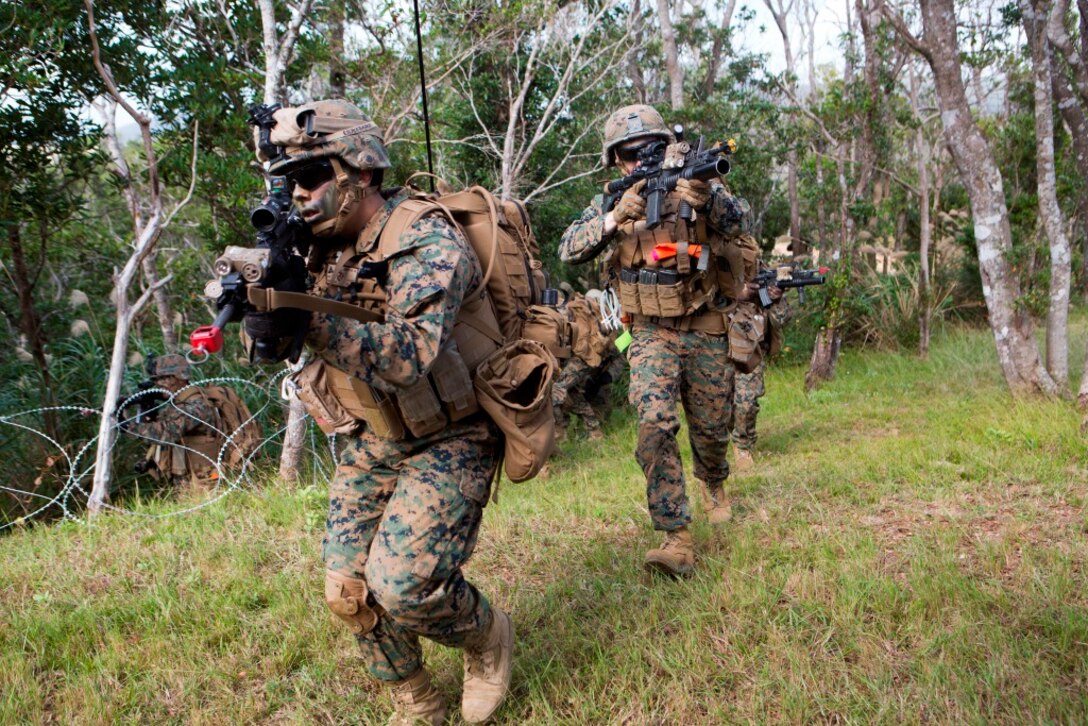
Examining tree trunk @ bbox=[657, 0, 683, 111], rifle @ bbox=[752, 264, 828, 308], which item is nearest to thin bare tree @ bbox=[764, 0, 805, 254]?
tree trunk @ bbox=[657, 0, 683, 111]

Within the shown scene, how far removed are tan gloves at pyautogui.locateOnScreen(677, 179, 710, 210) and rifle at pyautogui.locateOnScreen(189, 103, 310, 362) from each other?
2293 mm

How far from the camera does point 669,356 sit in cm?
455

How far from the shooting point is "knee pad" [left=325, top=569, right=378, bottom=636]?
283 centimetres

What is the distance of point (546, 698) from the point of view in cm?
316

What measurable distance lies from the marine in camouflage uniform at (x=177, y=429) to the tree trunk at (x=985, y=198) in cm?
651

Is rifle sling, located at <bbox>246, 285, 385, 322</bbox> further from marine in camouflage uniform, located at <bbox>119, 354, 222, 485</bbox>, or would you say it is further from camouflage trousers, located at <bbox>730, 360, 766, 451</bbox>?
marine in camouflage uniform, located at <bbox>119, 354, 222, 485</bbox>

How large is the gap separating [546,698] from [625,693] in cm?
30

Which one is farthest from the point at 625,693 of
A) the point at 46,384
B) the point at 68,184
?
the point at 68,184

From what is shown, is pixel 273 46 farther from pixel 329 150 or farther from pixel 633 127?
pixel 329 150

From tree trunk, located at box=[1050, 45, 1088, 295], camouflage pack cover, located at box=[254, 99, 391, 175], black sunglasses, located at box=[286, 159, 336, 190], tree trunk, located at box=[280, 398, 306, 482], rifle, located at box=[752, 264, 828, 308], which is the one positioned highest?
tree trunk, located at box=[1050, 45, 1088, 295]

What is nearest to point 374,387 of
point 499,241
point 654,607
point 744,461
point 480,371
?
point 480,371

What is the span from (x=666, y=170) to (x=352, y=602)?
273 cm

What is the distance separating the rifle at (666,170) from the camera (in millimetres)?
4128

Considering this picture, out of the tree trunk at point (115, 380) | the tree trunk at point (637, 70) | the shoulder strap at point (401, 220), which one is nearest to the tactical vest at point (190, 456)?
the tree trunk at point (115, 380)
